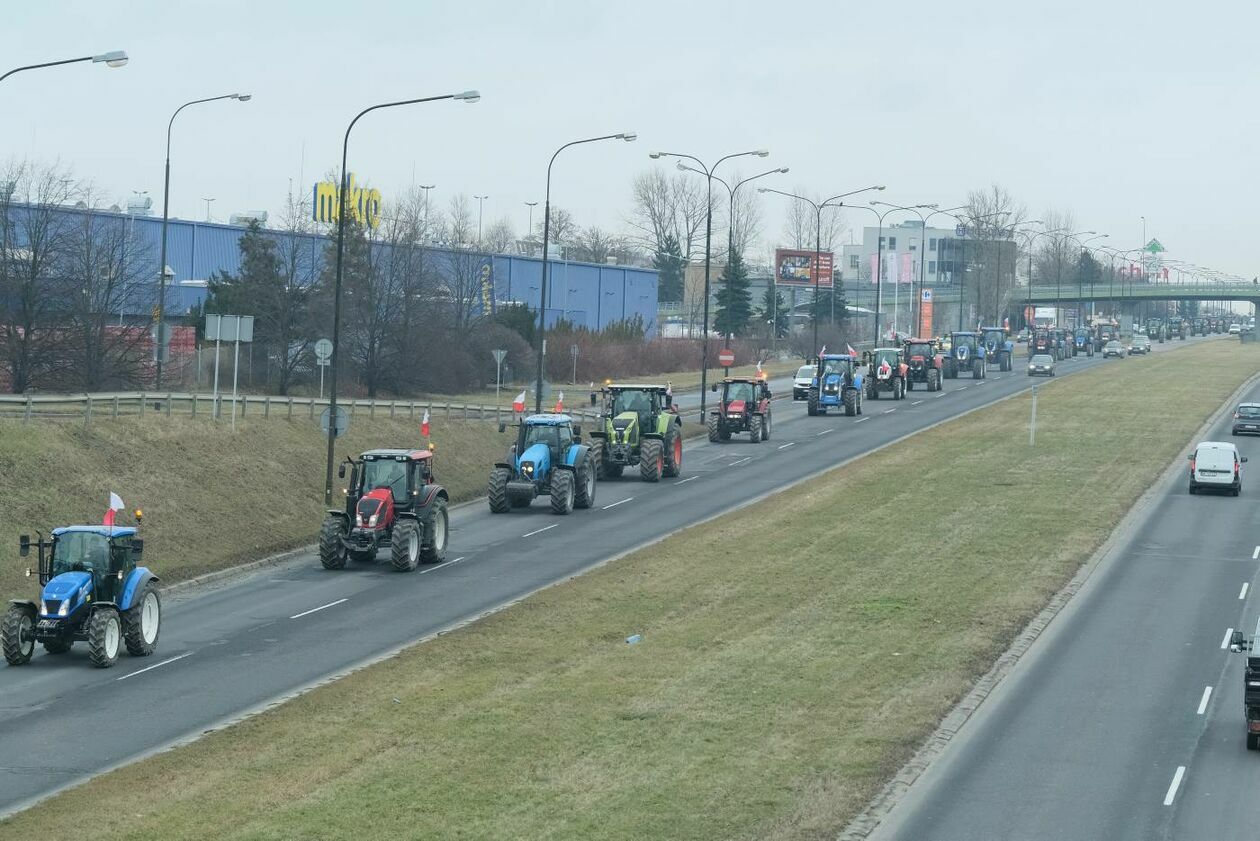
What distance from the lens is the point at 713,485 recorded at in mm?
50625

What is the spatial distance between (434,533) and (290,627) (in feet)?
22.2

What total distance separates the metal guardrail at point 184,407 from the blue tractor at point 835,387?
18.7m

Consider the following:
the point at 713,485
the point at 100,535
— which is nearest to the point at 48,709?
the point at 100,535

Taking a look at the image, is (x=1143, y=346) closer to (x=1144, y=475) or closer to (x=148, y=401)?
(x=1144, y=475)

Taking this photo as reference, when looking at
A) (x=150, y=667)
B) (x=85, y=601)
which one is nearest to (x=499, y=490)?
(x=150, y=667)

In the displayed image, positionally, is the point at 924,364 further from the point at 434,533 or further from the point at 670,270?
the point at 670,270

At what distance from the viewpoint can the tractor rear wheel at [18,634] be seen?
25.5 metres

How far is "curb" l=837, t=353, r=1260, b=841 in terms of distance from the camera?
1842 centimetres

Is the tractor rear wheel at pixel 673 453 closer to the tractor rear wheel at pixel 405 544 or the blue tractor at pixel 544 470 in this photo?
the blue tractor at pixel 544 470

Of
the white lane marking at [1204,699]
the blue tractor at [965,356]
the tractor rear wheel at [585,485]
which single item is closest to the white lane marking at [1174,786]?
the white lane marking at [1204,699]

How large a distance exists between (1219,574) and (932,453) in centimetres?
2318

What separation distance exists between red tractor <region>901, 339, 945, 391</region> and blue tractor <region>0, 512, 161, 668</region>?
6385cm

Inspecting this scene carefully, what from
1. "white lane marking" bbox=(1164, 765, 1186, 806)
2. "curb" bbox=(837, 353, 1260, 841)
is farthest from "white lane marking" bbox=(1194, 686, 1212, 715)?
"white lane marking" bbox=(1164, 765, 1186, 806)

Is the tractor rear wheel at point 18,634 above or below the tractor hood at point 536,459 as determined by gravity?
below
